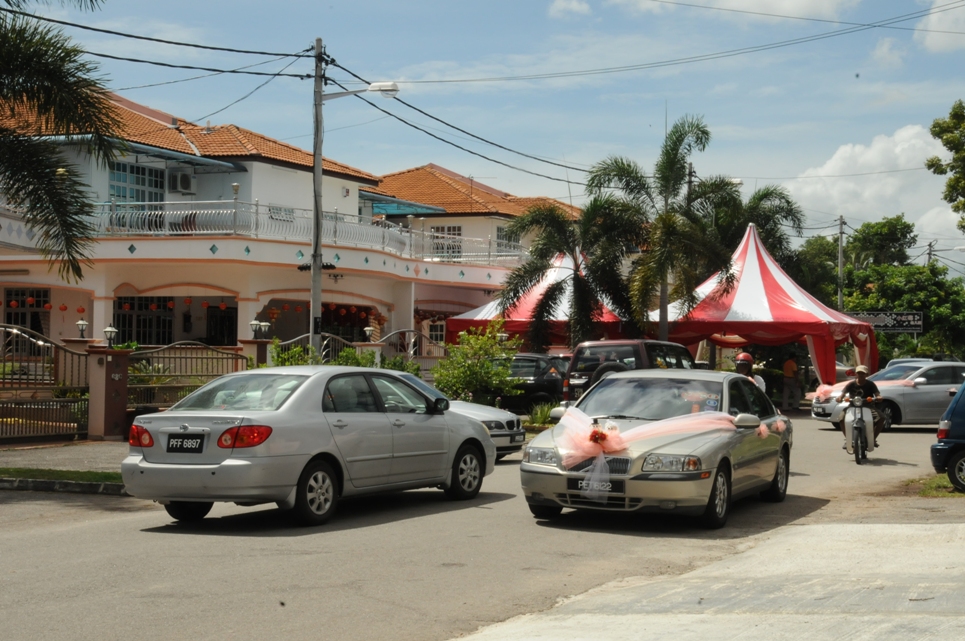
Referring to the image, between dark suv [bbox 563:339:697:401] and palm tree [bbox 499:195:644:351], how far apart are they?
10883mm

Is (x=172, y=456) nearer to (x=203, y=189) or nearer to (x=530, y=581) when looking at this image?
(x=530, y=581)

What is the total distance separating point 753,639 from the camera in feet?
20.0

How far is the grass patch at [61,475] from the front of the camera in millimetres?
13664

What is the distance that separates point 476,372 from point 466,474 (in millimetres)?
11058

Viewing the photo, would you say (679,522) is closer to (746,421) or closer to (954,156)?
(746,421)

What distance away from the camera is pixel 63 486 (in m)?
13.5

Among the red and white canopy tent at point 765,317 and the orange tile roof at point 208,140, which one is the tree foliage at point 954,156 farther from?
the orange tile roof at point 208,140

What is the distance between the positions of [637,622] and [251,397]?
520 centimetres

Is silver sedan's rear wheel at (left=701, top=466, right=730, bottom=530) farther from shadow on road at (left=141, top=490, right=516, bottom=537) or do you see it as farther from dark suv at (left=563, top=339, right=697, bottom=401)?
dark suv at (left=563, top=339, right=697, bottom=401)

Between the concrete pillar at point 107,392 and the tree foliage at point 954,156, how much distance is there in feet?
63.5

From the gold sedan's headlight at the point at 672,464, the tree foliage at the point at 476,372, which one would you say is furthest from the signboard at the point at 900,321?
the gold sedan's headlight at the point at 672,464

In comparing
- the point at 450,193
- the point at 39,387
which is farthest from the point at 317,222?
the point at 450,193

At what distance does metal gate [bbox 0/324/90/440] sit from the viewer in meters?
18.6

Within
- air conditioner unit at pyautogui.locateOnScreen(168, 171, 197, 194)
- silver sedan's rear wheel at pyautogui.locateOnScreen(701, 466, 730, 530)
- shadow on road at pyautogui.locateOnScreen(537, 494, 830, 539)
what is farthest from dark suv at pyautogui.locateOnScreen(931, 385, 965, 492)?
air conditioner unit at pyautogui.locateOnScreen(168, 171, 197, 194)
